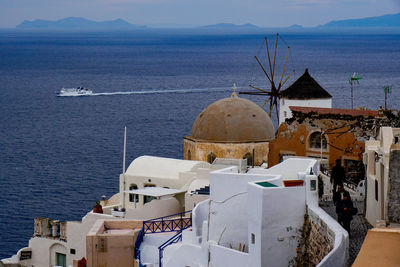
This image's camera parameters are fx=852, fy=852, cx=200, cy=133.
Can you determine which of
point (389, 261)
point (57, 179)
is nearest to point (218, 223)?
point (389, 261)

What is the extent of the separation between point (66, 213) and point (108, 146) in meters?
29.1

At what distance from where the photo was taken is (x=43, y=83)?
158250mm

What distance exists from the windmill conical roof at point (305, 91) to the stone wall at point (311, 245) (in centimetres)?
3026

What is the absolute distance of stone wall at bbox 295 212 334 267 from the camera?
53.3 feet

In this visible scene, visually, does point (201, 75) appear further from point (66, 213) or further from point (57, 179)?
point (66, 213)

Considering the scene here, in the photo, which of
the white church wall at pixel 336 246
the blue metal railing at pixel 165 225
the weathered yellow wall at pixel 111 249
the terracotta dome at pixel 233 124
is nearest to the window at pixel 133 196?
the terracotta dome at pixel 233 124

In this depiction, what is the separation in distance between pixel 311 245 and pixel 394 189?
2.05 m

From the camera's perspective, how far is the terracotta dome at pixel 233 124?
129ft

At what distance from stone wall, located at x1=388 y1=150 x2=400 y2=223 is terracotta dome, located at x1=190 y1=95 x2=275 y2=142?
2204cm

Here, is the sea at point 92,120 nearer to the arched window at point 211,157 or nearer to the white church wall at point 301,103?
the arched window at point 211,157

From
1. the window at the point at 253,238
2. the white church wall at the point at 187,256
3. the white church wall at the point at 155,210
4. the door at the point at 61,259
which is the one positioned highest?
the window at the point at 253,238

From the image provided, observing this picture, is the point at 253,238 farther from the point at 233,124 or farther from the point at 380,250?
the point at 233,124

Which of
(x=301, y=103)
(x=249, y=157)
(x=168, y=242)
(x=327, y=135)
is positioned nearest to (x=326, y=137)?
(x=327, y=135)

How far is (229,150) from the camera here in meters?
39.0
